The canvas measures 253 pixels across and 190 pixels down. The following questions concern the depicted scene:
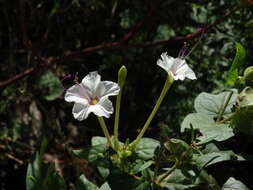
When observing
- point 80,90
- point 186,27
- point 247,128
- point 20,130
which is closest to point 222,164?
point 247,128

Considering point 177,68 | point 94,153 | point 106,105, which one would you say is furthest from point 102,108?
point 177,68

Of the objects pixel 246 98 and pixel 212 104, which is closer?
pixel 246 98

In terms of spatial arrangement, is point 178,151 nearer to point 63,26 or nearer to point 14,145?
point 14,145

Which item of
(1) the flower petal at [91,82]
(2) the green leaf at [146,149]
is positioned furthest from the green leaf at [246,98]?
(1) the flower petal at [91,82]

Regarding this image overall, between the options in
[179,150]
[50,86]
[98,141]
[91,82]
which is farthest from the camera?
[50,86]

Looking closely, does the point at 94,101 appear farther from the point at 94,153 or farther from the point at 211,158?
the point at 211,158

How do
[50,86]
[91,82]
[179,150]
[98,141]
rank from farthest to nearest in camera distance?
[50,86]
[98,141]
[91,82]
[179,150]

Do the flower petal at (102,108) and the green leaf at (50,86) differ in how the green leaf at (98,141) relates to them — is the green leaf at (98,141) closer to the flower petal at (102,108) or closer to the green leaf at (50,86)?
the flower petal at (102,108)
